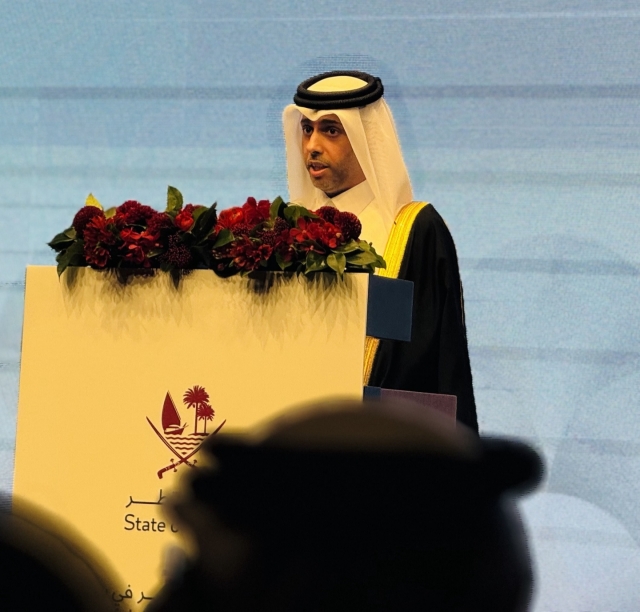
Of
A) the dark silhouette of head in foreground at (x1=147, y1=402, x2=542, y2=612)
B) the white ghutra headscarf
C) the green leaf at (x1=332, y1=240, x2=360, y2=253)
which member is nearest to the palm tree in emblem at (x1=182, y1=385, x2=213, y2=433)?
the green leaf at (x1=332, y1=240, x2=360, y2=253)

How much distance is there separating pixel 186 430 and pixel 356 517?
3.40 ft

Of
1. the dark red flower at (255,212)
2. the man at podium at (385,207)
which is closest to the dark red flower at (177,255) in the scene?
the dark red flower at (255,212)

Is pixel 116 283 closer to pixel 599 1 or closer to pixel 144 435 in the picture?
pixel 144 435

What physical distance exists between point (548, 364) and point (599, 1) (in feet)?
3.70

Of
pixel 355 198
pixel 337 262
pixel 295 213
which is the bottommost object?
pixel 337 262

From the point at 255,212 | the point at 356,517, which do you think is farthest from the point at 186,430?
the point at 356,517

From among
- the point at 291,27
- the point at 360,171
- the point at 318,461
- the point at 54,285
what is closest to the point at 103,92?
the point at 291,27

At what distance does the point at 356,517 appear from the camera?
A: 71cm

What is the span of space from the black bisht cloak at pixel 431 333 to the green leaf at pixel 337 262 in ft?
2.91

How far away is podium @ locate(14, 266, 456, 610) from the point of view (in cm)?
171

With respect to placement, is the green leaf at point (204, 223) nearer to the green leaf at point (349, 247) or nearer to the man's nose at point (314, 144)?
the green leaf at point (349, 247)

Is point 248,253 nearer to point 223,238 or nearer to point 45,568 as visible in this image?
point 223,238

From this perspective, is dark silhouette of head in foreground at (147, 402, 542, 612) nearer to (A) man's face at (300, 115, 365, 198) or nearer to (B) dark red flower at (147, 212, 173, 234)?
(B) dark red flower at (147, 212, 173, 234)

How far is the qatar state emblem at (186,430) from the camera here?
1720 millimetres
